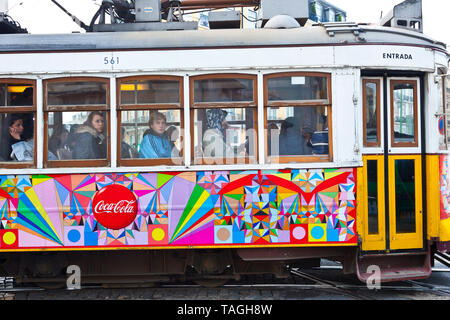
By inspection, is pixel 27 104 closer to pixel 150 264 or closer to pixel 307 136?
pixel 150 264

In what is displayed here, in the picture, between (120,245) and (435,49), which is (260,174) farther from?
(435,49)

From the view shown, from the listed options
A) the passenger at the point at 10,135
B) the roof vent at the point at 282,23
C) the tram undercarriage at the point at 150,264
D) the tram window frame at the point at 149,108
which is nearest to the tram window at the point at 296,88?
the roof vent at the point at 282,23

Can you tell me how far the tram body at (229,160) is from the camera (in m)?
6.27

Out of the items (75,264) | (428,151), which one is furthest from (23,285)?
(428,151)

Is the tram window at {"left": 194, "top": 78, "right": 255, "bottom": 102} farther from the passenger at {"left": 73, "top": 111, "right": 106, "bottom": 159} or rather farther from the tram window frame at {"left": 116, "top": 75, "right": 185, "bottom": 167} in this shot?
the passenger at {"left": 73, "top": 111, "right": 106, "bottom": 159}

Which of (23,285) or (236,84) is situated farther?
(23,285)

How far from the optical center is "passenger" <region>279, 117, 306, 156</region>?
20.9 ft

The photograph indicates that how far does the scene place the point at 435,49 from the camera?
21.9 ft

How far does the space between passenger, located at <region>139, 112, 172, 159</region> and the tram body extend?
0.09m

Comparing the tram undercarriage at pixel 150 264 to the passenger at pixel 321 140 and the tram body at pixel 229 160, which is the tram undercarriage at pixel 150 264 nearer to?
the tram body at pixel 229 160

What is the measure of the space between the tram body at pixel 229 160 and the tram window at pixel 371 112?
13 mm

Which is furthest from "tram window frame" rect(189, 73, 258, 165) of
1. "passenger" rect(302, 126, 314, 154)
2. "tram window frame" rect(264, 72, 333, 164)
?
"passenger" rect(302, 126, 314, 154)

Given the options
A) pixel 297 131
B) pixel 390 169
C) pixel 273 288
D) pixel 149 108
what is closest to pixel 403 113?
pixel 390 169
